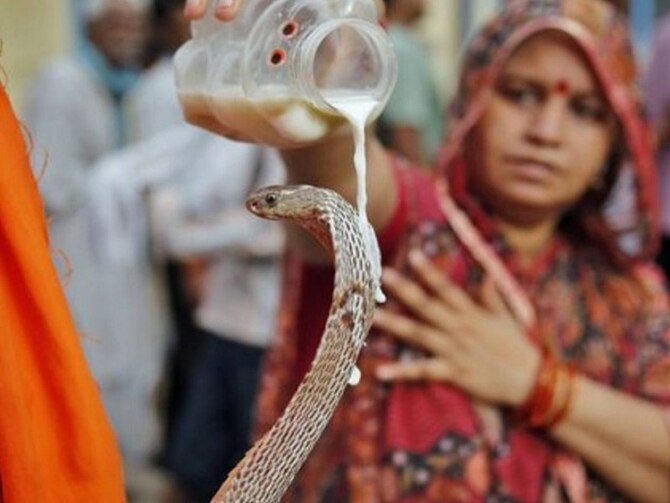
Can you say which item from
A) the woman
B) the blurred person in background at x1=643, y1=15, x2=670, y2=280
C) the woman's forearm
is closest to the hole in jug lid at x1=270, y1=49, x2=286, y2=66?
the woman

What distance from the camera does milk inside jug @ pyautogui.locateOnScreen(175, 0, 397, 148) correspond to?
834mm

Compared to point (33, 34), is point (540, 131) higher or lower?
higher

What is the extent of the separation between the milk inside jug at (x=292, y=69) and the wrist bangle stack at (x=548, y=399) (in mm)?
565

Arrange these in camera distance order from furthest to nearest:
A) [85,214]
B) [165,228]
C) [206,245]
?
[85,214] < [165,228] < [206,245]

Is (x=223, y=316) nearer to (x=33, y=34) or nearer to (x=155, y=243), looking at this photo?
(x=155, y=243)

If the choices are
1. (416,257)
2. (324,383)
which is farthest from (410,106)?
(324,383)

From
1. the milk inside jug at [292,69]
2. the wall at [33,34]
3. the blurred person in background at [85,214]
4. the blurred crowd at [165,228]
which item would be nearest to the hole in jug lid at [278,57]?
the milk inside jug at [292,69]

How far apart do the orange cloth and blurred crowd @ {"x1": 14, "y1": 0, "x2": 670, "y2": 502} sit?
159 cm

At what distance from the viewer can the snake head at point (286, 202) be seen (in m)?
0.78

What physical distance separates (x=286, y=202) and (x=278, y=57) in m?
0.11

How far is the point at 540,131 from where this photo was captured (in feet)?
4.69

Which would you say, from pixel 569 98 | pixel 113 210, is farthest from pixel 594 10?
pixel 113 210

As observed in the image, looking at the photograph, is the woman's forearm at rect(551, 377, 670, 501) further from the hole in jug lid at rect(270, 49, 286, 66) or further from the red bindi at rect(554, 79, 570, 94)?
the hole in jug lid at rect(270, 49, 286, 66)

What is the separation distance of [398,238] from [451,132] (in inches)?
9.8
